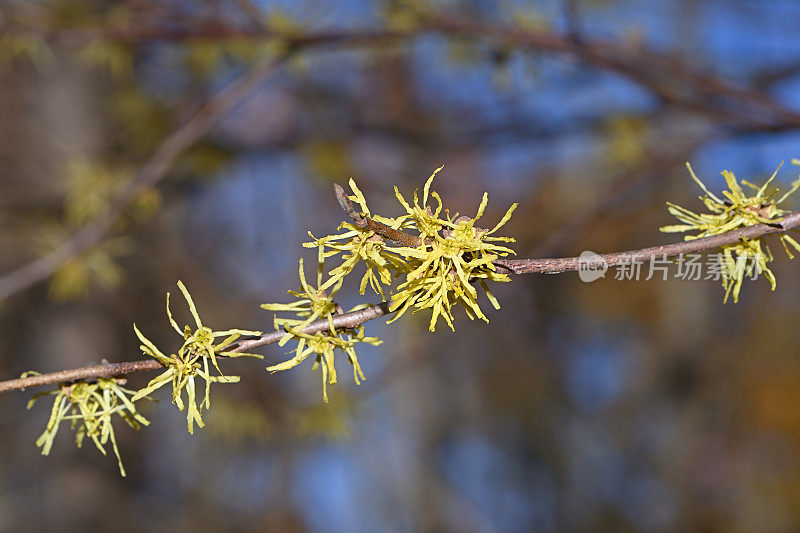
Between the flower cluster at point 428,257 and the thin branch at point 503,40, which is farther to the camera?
the thin branch at point 503,40

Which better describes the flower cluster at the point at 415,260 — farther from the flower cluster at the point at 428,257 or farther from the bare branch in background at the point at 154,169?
the bare branch in background at the point at 154,169

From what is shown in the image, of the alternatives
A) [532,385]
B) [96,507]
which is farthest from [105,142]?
[532,385]

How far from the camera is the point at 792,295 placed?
16.7 feet

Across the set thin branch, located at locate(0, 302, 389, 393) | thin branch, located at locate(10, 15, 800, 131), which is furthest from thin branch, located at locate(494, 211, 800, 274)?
thin branch, located at locate(10, 15, 800, 131)

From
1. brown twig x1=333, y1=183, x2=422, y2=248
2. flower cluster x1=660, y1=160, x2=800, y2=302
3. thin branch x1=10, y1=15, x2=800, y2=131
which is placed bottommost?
brown twig x1=333, y1=183, x2=422, y2=248

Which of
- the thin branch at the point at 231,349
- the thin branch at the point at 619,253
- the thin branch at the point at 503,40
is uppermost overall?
the thin branch at the point at 503,40

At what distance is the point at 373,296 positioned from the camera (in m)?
1.73

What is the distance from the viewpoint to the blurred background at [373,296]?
1206 millimetres

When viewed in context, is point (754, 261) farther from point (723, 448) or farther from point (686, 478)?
point (723, 448)

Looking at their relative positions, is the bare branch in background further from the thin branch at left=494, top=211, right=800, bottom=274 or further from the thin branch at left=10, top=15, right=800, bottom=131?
the thin branch at left=494, top=211, right=800, bottom=274

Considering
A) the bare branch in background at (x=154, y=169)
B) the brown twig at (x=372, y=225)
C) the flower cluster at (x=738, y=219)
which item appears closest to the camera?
the brown twig at (x=372, y=225)

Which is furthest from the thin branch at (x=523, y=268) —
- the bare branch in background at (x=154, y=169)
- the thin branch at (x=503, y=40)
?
the thin branch at (x=503, y=40)

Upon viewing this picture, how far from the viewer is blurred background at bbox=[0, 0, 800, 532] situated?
1206mm

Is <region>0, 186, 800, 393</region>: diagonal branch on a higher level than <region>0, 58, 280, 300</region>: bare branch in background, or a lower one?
lower
